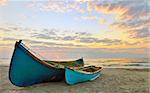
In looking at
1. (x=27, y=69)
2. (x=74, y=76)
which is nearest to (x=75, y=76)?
(x=74, y=76)

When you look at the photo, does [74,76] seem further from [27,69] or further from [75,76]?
[27,69]

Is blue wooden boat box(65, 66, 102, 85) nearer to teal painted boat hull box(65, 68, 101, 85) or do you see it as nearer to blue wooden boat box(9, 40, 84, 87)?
teal painted boat hull box(65, 68, 101, 85)

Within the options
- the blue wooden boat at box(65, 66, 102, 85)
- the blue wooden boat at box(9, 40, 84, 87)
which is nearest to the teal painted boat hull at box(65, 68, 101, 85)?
the blue wooden boat at box(65, 66, 102, 85)

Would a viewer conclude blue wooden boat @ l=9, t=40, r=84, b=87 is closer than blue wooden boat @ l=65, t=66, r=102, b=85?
Yes

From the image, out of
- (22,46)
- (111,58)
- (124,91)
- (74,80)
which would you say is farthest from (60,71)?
(111,58)

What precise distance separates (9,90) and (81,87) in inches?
48.7

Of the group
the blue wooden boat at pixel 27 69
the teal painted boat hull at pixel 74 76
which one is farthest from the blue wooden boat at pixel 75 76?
the blue wooden boat at pixel 27 69

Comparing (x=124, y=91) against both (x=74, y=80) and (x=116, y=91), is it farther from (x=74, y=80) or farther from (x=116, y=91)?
(x=74, y=80)

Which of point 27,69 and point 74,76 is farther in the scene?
point 74,76

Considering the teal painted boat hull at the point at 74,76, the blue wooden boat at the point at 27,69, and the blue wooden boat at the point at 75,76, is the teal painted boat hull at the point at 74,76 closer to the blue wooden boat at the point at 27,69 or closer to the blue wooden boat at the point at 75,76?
the blue wooden boat at the point at 75,76

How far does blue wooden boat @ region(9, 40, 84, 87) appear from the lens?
3.74 meters

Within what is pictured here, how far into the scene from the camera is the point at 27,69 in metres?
3.93

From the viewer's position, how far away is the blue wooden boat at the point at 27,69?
3.74 metres

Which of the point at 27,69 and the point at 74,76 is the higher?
the point at 27,69
